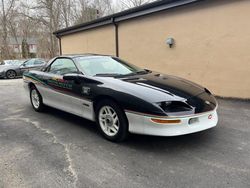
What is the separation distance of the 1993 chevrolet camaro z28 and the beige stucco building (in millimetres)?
2880

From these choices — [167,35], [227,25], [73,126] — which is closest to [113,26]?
[167,35]

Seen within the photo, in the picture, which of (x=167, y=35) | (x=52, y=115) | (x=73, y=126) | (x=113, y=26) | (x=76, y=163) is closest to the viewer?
(x=76, y=163)

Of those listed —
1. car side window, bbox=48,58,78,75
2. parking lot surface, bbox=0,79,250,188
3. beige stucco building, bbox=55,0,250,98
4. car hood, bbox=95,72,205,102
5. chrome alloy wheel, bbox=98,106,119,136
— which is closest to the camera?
parking lot surface, bbox=0,79,250,188

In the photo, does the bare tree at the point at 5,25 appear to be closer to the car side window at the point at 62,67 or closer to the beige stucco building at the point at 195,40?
the beige stucco building at the point at 195,40

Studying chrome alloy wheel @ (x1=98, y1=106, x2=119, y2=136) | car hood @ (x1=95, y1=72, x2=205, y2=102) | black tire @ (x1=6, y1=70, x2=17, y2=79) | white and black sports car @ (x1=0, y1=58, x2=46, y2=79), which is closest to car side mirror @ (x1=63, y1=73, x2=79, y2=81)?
car hood @ (x1=95, y1=72, x2=205, y2=102)

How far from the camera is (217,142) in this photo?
11.6 feet

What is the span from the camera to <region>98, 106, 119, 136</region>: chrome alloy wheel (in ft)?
11.6

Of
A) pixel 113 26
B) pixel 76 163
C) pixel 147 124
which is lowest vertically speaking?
pixel 76 163

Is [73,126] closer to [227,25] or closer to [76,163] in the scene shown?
[76,163]

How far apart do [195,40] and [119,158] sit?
5040mm

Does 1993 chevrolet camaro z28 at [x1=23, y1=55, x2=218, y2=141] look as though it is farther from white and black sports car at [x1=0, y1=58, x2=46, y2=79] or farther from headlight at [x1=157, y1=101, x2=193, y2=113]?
white and black sports car at [x1=0, y1=58, x2=46, y2=79]

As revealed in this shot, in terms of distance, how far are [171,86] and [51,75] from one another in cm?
257

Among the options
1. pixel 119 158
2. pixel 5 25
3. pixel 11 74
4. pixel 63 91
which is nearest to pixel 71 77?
pixel 63 91

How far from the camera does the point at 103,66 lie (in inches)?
174
